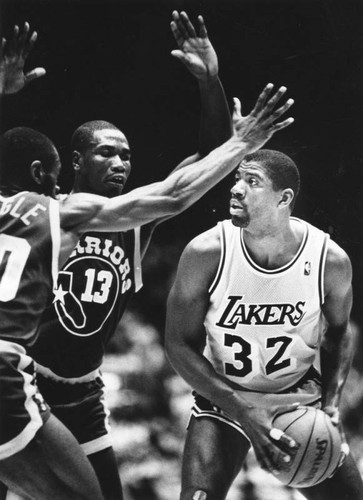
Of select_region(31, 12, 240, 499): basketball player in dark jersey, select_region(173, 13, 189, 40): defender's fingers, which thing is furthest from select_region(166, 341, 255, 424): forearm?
select_region(173, 13, 189, 40): defender's fingers

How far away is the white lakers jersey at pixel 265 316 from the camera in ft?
16.9

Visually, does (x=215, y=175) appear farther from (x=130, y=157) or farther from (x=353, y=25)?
Result: (x=353, y=25)

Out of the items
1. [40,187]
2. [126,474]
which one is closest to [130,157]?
[40,187]

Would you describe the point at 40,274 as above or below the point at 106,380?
above

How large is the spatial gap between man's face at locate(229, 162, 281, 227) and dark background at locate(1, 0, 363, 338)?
0.59 meters

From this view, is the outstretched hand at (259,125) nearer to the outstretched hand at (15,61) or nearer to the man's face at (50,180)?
the man's face at (50,180)

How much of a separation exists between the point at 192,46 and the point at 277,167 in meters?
0.83

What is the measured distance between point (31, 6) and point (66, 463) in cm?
279

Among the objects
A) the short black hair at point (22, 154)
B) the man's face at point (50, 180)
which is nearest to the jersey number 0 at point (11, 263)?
the short black hair at point (22, 154)

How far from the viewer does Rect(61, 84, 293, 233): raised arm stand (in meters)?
4.46

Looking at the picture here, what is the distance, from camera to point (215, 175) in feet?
15.2

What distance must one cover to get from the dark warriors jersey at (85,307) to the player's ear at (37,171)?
0.61 metres

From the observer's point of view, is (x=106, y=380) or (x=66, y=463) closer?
(x=66, y=463)

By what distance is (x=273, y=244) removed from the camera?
5195 millimetres
